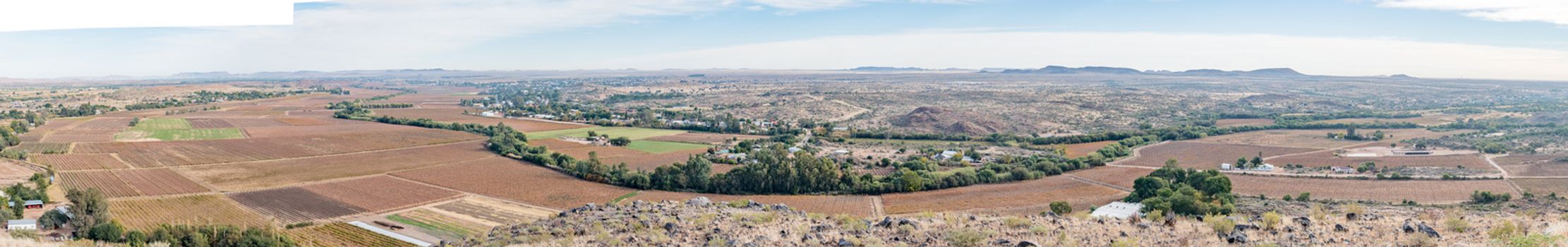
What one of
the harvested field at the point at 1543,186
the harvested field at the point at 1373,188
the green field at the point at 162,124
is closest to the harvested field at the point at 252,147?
the green field at the point at 162,124

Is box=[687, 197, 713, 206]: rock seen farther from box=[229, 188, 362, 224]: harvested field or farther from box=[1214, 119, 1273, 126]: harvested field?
box=[1214, 119, 1273, 126]: harvested field

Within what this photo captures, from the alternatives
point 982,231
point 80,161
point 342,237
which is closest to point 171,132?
point 80,161

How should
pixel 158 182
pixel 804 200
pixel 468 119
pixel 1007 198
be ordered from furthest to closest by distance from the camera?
pixel 468 119
pixel 158 182
pixel 1007 198
pixel 804 200

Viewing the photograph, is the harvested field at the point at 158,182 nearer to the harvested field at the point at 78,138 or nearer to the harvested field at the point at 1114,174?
the harvested field at the point at 78,138

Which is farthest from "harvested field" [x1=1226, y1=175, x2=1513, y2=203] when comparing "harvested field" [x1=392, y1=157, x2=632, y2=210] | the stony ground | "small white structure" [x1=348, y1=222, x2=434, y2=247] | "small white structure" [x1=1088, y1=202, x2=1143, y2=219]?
"small white structure" [x1=348, y1=222, x2=434, y2=247]

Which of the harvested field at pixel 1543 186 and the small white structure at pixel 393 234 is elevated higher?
the harvested field at pixel 1543 186

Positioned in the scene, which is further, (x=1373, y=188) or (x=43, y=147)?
(x=43, y=147)

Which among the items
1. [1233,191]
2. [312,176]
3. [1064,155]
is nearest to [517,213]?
[312,176]

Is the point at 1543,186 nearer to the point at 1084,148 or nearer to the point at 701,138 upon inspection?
the point at 1084,148

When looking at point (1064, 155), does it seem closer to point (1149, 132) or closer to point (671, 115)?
Result: point (1149, 132)
